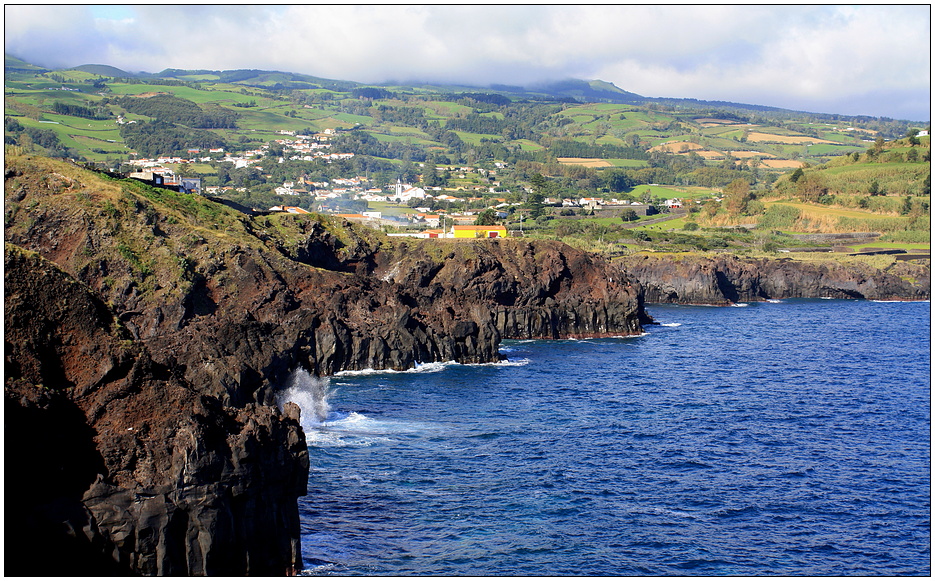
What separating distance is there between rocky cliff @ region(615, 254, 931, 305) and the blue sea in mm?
54409

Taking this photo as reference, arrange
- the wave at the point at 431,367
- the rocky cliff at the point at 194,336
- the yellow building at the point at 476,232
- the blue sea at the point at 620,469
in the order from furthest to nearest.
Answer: the yellow building at the point at 476,232 → the wave at the point at 431,367 → the blue sea at the point at 620,469 → the rocky cliff at the point at 194,336

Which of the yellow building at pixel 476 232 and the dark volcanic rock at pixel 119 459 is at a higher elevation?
the yellow building at pixel 476 232

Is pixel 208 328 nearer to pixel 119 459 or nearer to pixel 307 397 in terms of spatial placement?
pixel 307 397

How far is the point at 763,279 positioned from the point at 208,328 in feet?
377

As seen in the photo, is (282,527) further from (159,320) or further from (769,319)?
(769,319)

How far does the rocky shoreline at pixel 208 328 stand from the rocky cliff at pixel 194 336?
0.27ft

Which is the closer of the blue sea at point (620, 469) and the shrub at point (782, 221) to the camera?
the blue sea at point (620, 469)

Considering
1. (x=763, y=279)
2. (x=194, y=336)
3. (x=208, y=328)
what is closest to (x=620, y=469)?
(x=194, y=336)

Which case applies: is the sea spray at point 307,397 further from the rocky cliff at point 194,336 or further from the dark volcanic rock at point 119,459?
the dark volcanic rock at point 119,459

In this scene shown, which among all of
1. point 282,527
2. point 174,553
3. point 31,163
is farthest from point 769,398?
point 31,163

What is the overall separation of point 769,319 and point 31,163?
88.1 m

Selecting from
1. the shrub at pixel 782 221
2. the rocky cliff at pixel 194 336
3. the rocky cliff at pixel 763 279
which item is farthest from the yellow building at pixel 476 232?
the shrub at pixel 782 221

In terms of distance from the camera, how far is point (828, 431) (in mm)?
56594

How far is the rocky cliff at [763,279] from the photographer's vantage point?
13862 centimetres
